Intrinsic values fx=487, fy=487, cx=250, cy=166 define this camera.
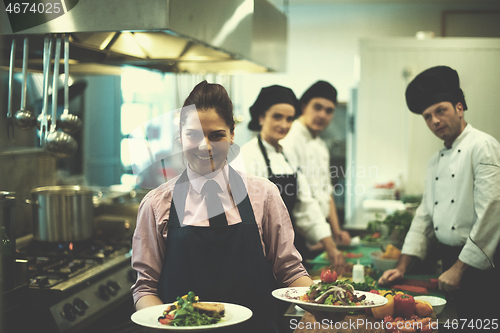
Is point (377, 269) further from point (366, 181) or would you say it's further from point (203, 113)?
point (203, 113)

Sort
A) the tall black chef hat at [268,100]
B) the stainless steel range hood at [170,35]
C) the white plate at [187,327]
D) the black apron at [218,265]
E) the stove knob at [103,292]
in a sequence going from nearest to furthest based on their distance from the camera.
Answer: the white plate at [187,327] → the black apron at [218,265] → the stainless steel range hood at [170,35] → the tall black chef hat at [268,100] → the stove knob at [103,292]

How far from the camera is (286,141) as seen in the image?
72.4 inches

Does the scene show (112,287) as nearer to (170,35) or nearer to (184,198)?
(184,198)

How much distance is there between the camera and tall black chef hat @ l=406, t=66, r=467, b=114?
5.66ft

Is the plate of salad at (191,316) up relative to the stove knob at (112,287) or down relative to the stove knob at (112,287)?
up

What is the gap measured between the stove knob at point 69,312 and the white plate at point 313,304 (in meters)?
0.94

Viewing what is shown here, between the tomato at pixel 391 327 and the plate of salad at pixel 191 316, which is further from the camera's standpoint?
the tomato at pixel 391 327

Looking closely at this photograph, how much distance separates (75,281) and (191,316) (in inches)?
37.3

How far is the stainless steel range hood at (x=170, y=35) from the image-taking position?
148cm

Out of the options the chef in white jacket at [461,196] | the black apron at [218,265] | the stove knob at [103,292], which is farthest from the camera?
the stove knob at [103,292]

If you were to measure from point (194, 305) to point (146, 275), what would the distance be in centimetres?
23

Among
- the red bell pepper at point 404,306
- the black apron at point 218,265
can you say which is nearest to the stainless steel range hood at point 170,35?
the black apron at point 218,265

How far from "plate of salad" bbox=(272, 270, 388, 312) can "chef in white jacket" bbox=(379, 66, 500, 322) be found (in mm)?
651

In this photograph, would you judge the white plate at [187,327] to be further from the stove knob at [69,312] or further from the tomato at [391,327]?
the stove knob at [69,312]
